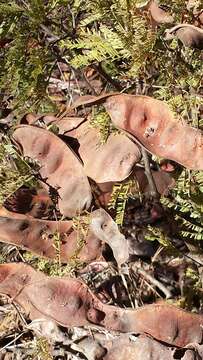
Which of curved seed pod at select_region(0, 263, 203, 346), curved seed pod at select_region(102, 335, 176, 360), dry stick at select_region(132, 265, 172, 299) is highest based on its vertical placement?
curved seed pod at select_region(0, 263, 203, 346)

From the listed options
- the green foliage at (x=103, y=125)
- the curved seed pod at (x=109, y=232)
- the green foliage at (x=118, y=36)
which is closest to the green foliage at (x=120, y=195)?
the curved seed pod at (x=109, y=232)

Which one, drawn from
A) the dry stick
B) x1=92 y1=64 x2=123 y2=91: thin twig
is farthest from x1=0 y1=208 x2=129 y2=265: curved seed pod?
x1=92 y1=64 x2=123 y2=91: thin twig

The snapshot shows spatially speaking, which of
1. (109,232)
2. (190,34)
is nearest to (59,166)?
(109,232)

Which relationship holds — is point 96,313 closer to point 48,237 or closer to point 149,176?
point 48,237

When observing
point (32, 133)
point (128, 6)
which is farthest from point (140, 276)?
point (128, 6)

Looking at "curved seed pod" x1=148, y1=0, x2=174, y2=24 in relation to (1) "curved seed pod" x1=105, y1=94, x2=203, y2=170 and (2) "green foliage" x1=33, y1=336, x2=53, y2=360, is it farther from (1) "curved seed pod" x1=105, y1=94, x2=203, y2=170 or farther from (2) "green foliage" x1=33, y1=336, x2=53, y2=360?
(2) "green foliage" x1=33, y1=336, x2=53, y2=360

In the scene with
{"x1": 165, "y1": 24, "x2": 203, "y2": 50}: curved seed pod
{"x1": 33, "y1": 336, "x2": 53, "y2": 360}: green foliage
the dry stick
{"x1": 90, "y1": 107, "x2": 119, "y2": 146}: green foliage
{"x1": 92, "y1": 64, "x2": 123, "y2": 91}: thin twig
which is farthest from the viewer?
the dry stick

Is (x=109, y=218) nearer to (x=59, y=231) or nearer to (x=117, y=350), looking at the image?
(x=59, y=231)
